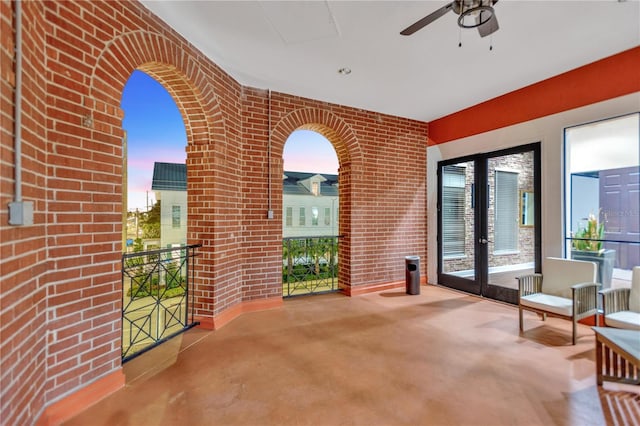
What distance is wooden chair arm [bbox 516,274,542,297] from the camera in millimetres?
3251

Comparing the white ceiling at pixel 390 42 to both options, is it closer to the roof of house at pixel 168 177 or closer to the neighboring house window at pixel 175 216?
the neighboring house window at pixel 175 216

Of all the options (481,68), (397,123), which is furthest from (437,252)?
(481,68)

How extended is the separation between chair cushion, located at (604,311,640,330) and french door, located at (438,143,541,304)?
1.18 metres

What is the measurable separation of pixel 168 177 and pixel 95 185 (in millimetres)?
7793

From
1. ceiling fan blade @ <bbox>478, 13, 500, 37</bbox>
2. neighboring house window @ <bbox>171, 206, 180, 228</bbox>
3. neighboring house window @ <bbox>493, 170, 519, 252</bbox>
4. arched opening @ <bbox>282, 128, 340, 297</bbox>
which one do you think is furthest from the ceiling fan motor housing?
neighboring house window @ <bbox>171, 206, 180, 228</bbox>

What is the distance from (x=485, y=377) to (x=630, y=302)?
1737 mm

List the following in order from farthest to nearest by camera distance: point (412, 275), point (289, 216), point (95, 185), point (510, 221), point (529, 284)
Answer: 1. point (289, 216)
2. point (412, 275)
3. point (510, 221)
4. point (529, 284)
5. point (95, 185)

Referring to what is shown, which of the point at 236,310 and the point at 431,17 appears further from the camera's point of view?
the point at 236,310

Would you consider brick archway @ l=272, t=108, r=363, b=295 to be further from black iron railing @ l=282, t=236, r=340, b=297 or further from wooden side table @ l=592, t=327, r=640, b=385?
wooden side table @ l=592, t=327, r=640, b=385

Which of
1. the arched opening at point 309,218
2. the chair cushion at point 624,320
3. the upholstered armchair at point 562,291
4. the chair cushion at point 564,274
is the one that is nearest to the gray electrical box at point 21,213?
the arched opening at point 309,218

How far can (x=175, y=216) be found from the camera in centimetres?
754

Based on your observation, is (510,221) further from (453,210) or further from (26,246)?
(26,246)

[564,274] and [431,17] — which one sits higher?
[431,17]

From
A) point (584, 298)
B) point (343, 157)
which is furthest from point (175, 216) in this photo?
point (584, 298)
